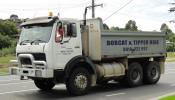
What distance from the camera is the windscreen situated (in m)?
13.6

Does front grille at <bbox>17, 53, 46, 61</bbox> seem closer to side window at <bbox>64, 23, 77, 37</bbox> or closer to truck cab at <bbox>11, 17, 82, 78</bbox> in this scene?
truck cab at <bbox>11, 17, 82, 78</bbox>

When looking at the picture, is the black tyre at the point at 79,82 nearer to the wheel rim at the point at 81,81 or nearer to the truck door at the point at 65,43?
the wheel rim at the point at 81,81

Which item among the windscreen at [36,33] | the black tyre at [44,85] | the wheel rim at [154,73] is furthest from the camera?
the wheel rim at [154,73]

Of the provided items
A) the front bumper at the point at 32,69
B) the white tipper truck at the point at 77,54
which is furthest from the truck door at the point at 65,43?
the front bumper at the point at 32,69

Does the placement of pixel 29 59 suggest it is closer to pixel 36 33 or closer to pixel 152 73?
pixel 36 33

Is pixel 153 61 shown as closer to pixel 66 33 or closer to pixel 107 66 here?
pixel 107 66

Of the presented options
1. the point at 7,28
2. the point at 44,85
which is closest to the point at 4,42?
the point at 7,28

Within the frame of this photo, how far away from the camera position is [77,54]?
1419cm

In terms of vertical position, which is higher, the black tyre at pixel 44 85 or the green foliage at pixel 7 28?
the green foliage at pixel 7 28

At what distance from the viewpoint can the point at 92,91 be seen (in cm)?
1534

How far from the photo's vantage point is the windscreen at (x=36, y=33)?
13625mm

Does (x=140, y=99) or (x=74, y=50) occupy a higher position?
(x=74, y=50)

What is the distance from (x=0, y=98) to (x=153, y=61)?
281 inches

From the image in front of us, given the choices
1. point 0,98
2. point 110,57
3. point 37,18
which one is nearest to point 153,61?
point 110,57
